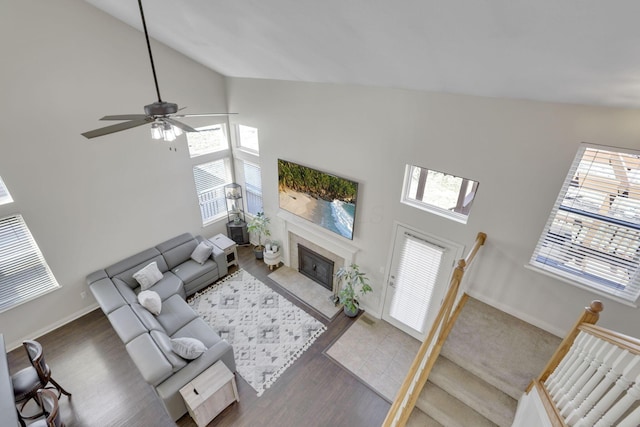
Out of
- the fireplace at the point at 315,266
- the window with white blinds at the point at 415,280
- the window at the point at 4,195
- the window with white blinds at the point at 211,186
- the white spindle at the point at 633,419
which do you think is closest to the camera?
the white spindle at the point at 633,419

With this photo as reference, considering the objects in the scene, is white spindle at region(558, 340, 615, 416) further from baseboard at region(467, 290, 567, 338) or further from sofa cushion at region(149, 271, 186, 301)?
sofa cushion at region(149, 271, 186, 301)

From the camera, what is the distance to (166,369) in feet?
12.3

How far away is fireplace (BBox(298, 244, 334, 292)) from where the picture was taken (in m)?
5.96

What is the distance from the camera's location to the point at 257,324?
17.5 ft

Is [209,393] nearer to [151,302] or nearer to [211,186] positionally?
[151,302]

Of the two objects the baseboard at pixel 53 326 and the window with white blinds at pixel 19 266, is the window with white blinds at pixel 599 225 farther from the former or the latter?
the baseboard at pixel 53 326

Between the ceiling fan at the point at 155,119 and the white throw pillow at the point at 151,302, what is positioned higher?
the ceiling fan at the point at 155,119

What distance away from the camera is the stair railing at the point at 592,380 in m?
1.75

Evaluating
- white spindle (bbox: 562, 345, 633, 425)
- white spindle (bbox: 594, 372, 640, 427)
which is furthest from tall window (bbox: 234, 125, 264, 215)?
white spindle (bbox: 594, 372, 640, 427)

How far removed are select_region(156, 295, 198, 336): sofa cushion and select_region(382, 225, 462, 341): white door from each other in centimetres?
337

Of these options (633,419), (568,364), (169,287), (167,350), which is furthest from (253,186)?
(633,419)

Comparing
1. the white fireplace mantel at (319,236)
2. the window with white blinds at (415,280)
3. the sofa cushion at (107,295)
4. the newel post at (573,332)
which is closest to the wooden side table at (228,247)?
the white fireplace mantel at (319,236)

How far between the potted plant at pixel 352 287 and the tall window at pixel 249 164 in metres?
2.62

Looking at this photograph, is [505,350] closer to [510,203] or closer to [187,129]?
[510,203]
